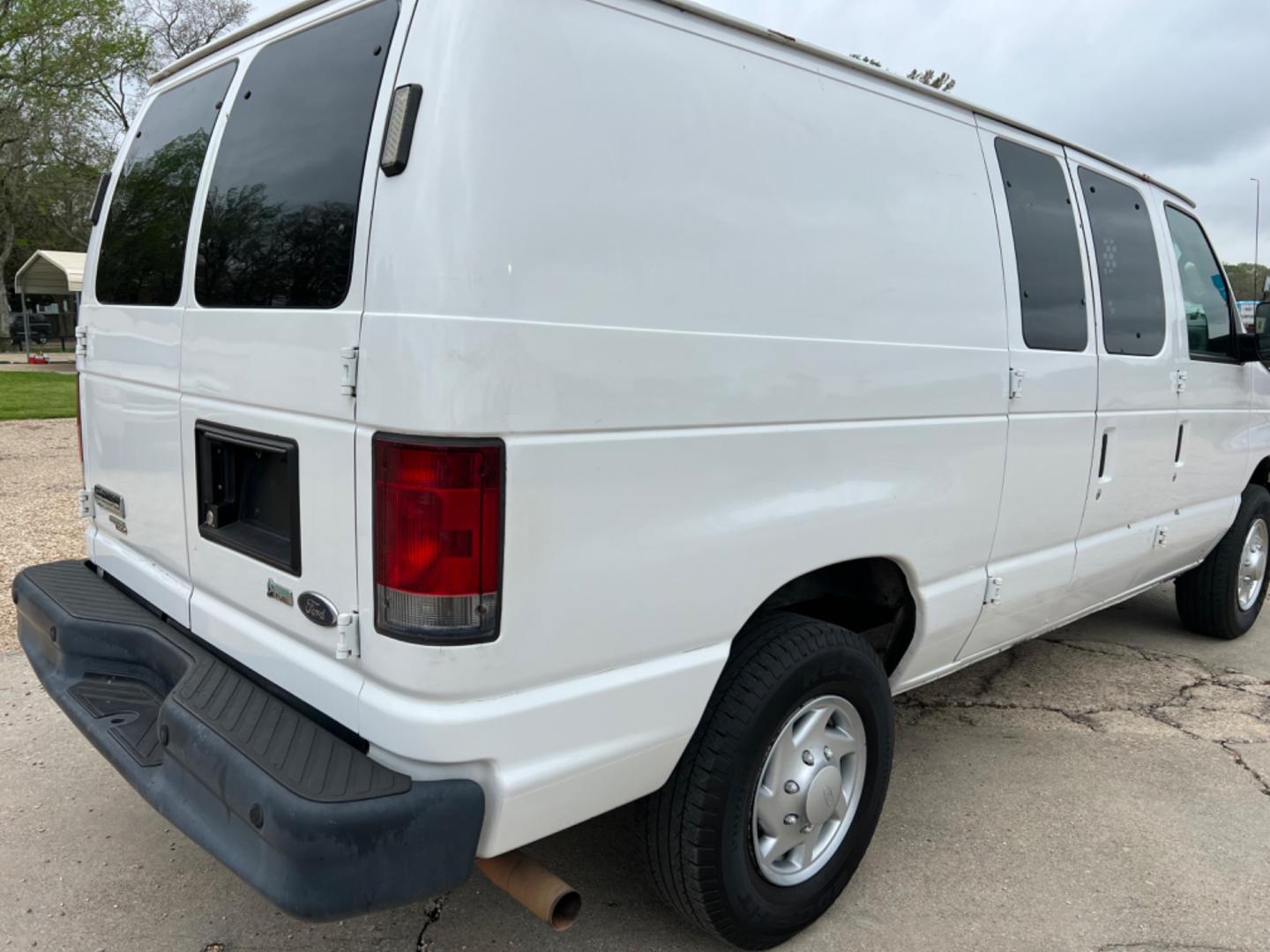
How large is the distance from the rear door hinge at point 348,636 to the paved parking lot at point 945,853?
2.99ft

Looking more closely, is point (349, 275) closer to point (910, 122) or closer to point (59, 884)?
point (910, 122)

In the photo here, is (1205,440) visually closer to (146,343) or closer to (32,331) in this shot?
(146,343)

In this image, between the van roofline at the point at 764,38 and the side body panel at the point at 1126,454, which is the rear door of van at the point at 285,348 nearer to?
the van roofline at the point at 764,38

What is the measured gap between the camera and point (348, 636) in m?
1.99

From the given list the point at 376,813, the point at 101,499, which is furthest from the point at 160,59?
the point at 376,813

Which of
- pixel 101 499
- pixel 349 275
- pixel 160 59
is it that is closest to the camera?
pixel 349 275

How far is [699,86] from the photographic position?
218 cm

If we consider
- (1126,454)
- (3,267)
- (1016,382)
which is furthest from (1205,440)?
(3,267)

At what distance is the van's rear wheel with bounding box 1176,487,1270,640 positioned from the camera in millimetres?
4969

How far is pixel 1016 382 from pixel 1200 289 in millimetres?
1941

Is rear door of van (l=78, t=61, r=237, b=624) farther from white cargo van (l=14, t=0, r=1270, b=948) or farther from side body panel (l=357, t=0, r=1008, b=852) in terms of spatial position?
side body panel (l=357, t=0, r=1008, b=852)

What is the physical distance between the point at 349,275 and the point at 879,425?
138 cm

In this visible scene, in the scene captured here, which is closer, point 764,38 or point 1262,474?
point 764,38

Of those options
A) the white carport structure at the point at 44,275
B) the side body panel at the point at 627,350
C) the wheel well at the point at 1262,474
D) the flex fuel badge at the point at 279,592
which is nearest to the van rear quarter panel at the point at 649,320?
the side body panel at the point at 627,350
